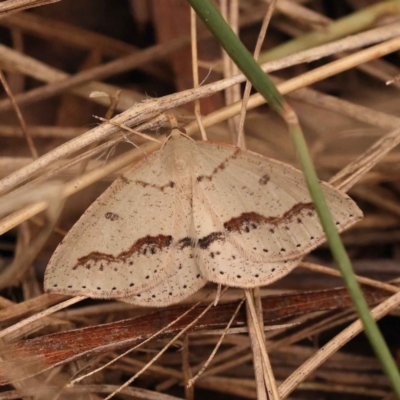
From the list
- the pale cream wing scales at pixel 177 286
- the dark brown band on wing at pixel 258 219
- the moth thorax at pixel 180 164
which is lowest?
the pale cream wing scales at pixel 177 286

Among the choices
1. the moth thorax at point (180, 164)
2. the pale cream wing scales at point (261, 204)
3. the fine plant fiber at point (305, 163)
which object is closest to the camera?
the fine plant fiber at point (305, 163)

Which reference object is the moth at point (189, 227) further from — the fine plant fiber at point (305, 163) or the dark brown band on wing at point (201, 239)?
the fine plant fiber at point (305, 163)

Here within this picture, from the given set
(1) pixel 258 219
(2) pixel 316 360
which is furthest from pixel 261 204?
(2) pixel 316 360

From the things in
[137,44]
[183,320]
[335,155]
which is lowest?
[183,320]

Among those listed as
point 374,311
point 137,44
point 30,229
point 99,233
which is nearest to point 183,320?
point 99,233

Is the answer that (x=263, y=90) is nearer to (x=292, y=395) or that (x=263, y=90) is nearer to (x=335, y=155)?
(x=335, y=155)

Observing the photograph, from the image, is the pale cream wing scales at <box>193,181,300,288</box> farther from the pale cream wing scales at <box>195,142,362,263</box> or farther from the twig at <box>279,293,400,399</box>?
the twig at <box>279,293,400,399</box>

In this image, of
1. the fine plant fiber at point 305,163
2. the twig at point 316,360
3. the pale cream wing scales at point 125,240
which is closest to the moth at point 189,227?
the pale cream wing scales at point 125,240
